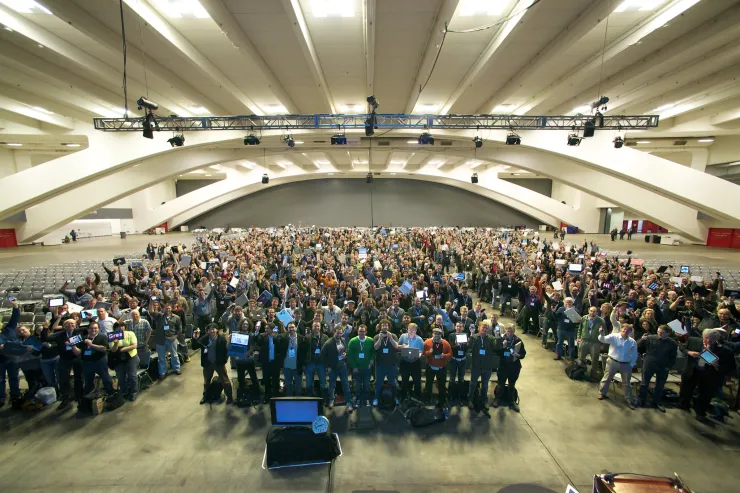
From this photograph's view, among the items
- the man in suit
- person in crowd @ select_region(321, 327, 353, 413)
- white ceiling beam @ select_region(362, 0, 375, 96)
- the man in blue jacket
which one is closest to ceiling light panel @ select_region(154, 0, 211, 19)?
white ceiling beam @ select_region(362, 0, 375, 96)

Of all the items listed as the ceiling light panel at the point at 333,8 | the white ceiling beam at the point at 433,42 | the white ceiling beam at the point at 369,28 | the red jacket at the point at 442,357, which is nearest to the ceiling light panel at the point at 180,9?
the ceiling light panel at the point at 333,8

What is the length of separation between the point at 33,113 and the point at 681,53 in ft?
83.9

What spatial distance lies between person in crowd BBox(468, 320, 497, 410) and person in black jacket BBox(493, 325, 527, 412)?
0.55ft

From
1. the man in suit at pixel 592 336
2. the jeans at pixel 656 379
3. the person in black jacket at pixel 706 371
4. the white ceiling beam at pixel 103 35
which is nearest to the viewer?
the person in black jacket at pixel 706 371

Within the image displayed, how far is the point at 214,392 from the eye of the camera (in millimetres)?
5895

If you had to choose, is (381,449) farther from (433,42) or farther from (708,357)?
(433,42)

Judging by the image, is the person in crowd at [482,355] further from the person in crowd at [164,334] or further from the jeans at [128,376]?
the jeans at [128,376]

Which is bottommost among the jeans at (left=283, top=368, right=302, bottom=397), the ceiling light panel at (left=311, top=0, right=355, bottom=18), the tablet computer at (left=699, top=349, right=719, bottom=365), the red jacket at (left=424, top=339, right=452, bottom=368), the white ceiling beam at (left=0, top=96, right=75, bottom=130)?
the jeans at (left=283, top=368, right=302, bottom=397)

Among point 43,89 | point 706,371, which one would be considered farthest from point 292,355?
point 43,89

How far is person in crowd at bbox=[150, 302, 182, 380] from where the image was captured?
260 inches

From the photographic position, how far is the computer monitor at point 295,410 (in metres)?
4.25

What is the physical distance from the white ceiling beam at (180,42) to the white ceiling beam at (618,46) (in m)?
11.6

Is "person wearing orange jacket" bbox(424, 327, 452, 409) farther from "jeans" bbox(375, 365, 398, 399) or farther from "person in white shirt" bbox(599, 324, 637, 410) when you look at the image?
"person in white shirt" bbox(599, 324, 637, 410)

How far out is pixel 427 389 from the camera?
5797 mm
